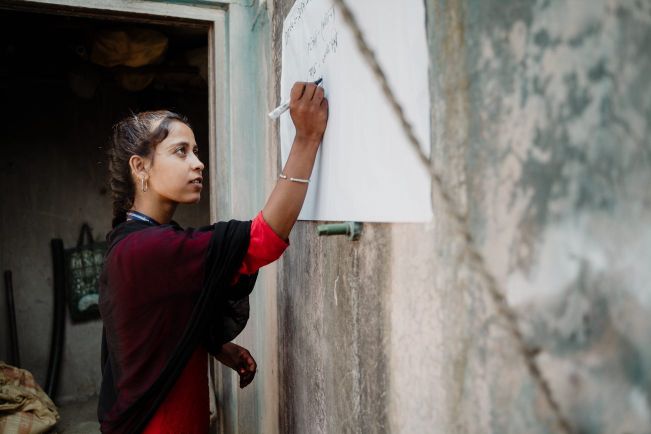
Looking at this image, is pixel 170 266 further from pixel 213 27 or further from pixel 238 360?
pixel 213 27

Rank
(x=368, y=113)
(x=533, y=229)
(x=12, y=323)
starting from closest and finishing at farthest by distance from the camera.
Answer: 1. (x=533, y=229)
2. (x=368, y=113)
3. (x=12, y=323)

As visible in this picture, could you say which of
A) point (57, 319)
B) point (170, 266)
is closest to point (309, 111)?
point (170, 266)

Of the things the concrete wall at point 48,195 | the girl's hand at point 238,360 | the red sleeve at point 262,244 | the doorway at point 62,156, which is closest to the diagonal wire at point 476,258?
the red sleeve at point 262,244

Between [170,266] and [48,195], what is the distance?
3.68 metres

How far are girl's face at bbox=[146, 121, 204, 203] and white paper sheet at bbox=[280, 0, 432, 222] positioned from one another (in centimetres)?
37

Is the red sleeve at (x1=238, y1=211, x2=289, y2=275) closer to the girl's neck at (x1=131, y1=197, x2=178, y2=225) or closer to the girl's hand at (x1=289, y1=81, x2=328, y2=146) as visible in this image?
the girl's hand at (x1=289, y1=81, x2=328, y2=146)

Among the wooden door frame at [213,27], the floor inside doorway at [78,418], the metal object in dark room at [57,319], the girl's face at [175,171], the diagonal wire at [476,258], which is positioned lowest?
the floor inside doorway at [78,418]

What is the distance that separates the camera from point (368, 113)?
79cm

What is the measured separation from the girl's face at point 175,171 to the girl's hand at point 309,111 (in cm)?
43

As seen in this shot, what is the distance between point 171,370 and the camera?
1210 mm

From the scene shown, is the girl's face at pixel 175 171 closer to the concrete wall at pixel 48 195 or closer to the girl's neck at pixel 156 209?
the girl's neck at pixel 156 209

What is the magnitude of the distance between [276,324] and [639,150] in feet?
4.88

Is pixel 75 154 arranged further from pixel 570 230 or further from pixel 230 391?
pixel 570 230

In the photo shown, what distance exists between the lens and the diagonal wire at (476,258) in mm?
421
